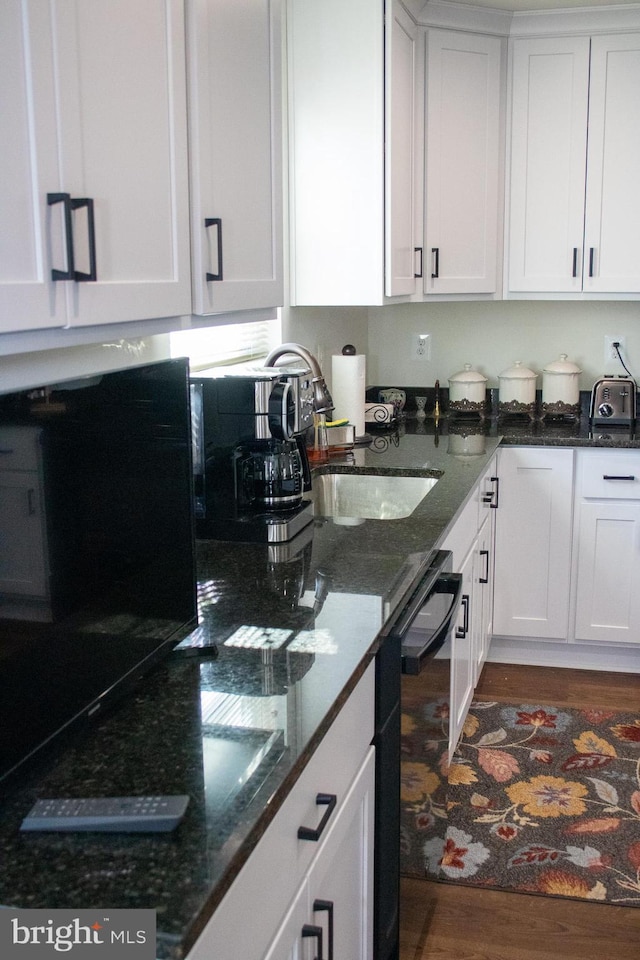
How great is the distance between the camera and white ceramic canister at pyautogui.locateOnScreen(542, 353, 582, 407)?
4039 mm

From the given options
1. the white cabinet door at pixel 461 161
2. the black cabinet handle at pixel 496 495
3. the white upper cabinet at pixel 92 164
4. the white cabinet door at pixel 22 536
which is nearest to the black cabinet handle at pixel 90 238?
the white upper cabinet at pixel 92 164

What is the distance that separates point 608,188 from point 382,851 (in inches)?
111

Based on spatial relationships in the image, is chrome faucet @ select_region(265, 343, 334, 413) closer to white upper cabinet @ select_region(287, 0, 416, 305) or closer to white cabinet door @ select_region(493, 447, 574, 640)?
white upper cabinet @ select_region(287, 0, 416, 305)

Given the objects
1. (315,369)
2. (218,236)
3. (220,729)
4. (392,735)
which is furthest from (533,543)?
(220,729)

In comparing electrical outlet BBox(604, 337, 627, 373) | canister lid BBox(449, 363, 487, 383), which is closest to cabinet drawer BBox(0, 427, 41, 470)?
canister lid BBox(449, 363, 487, 383)

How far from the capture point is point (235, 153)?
5.60 ft

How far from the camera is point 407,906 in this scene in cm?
196

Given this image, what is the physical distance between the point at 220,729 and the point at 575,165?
3.10 metres

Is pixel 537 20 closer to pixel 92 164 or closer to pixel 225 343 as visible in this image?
pixel 225 343

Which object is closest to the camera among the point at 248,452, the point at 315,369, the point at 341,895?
the point at 341,895

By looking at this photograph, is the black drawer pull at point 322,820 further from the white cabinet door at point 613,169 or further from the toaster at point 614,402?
the white cabinet door at point 613,169

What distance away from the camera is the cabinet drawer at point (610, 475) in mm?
3592

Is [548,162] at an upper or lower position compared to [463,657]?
upper

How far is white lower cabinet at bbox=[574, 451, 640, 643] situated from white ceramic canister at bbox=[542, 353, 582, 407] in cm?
49
